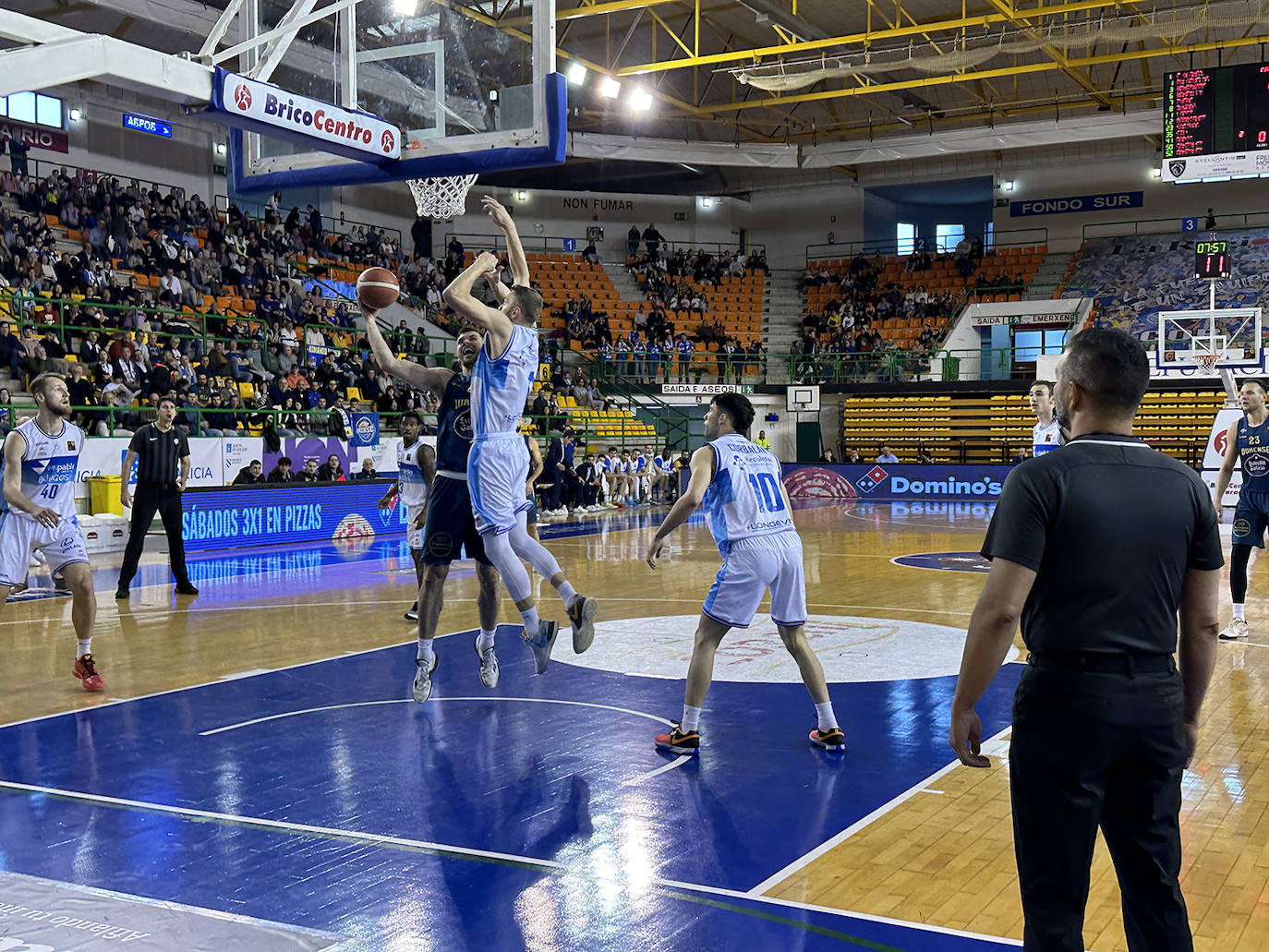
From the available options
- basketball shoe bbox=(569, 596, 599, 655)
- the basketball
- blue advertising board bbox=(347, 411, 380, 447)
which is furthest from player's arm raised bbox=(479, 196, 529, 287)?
blue advertising board bbox=(347, 411, 380, 447)

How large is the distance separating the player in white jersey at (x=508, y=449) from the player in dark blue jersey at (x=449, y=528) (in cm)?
41

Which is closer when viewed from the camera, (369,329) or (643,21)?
(369,329)

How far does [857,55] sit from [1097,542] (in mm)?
23379

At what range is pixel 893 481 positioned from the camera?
29.1 m

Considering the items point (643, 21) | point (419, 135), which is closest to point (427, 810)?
point (419, 135)

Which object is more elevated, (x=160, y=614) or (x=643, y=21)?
(x=643, y=21)

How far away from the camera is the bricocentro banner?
1105 inches

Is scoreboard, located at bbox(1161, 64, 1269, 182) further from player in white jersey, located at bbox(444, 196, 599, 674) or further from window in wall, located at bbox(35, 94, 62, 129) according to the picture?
window in wall, located at bbox(35, 94, 62, 129)

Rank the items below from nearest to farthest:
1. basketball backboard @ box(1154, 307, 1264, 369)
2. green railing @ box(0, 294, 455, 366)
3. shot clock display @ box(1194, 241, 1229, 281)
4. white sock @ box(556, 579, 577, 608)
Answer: white sock @ box(556, 579, 577, 608), green railing @ box(0, 294, 455, 366), shot clock display @ box(1194, 241, 1229, 281), basketball backboard @ box(1154, 307, 1264, 369)

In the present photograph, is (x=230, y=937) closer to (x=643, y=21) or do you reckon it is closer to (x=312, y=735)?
(x=312, y=735)

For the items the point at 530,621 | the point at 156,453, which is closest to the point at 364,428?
the point at 156,453

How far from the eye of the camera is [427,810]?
16.5ft

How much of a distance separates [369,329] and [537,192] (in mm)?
31668

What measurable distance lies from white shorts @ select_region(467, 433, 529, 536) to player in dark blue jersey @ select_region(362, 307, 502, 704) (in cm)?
37
